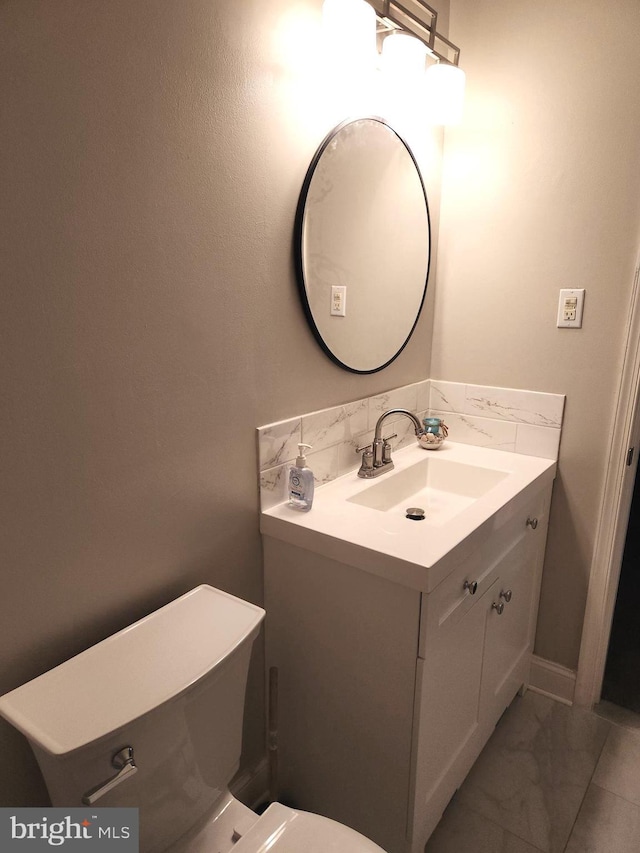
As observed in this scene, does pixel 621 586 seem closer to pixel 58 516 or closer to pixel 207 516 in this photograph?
pixel 207 516

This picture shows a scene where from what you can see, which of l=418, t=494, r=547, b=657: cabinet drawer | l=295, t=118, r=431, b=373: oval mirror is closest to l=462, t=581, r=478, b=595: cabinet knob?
l=418, t=494, r=547, b=657: cabinet drawer

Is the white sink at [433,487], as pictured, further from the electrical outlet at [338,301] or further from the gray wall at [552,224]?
the electrical outlet at [338,301]

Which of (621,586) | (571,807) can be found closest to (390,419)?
(571,807)

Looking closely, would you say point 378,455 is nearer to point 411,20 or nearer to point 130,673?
point 130,673

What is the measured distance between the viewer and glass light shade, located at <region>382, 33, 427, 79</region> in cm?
142

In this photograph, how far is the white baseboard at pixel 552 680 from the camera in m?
1.94

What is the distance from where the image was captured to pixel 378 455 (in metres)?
1.70

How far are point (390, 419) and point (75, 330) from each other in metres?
1.12

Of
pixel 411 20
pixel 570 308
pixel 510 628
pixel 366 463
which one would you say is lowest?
pixel 510 628

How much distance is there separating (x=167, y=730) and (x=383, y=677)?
1.76 ft

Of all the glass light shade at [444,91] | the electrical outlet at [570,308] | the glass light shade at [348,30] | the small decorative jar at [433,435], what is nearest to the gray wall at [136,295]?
the glass light shade at [348,30]

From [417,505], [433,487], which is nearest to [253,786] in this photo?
[417,505]

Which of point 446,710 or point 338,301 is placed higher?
point 338,301

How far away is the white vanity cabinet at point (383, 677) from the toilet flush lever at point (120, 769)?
581 mm
